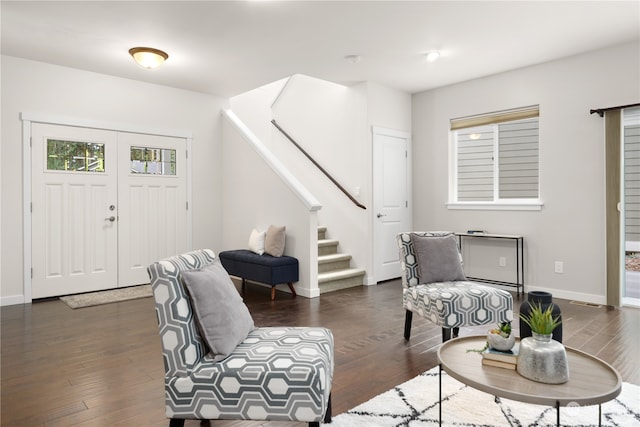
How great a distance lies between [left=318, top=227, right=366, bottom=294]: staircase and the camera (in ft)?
16.5

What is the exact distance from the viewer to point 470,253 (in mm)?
5434

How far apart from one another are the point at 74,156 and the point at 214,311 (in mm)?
4118

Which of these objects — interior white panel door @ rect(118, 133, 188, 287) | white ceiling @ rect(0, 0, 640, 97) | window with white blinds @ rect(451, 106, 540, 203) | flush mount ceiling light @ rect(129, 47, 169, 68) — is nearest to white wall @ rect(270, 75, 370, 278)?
white ceiling @ rect(0, 0, 640, 97)

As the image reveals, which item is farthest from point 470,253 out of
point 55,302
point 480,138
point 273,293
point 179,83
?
point 55,302

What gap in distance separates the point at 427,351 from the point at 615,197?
2.78m

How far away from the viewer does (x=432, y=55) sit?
437 cm

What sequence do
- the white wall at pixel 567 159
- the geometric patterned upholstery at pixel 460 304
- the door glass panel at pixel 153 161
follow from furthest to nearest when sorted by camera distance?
the door glass panel at pixel 153 161 < the white wall at pixel 567 159 < the geometric patterned upholstery at pixel 460 304

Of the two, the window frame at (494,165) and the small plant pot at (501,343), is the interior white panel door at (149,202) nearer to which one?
the window frame at (494,165)

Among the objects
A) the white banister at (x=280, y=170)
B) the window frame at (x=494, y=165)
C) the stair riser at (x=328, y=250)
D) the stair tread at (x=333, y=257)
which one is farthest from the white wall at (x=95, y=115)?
the window frame at (x=494, y=165)

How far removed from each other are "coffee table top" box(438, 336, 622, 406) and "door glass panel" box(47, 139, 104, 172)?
468 centimetres

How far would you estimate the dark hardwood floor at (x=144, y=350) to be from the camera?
2209 millimetres

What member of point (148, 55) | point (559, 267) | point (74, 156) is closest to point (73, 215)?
point (74, 156)

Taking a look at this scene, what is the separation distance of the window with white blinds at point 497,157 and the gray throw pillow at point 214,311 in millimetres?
4299

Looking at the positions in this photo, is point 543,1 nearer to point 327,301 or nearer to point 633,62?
point 633,62
